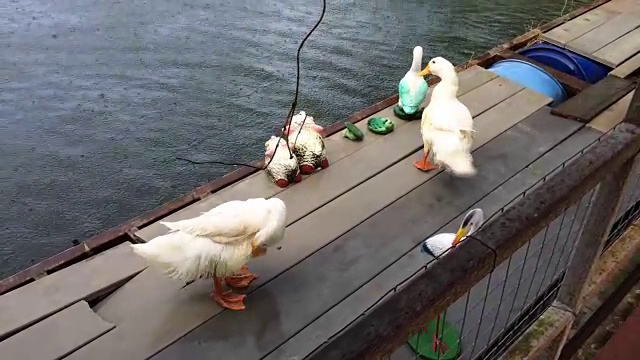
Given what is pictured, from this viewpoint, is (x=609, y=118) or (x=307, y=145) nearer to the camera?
(x=307, y=145)

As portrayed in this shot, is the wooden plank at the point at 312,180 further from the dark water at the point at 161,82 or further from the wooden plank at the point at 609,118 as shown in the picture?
the dark water at the point at 161,82

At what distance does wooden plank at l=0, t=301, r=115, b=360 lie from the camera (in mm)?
2275

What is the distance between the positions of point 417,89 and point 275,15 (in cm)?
305

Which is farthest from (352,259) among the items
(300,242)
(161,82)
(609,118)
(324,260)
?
(161,82)

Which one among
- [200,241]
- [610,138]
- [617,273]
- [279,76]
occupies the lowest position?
[279,76]

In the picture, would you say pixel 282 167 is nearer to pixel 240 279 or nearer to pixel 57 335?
pixel 240 279

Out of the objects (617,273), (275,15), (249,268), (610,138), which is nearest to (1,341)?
(249,268)

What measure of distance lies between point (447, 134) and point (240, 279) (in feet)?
3.91

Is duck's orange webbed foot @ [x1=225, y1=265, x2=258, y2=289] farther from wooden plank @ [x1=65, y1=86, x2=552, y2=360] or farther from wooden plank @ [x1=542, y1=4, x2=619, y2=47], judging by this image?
wooden plank @ [x1=542, y1=4, x2=619, y2=47]

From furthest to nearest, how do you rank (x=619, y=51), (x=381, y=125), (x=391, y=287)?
(x=619, y=51)
(x=381, y=125)
(x=391, y=287)

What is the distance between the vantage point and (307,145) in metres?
3.12

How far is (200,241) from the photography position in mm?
2334

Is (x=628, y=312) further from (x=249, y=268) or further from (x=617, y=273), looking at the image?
(x=249, y=268)

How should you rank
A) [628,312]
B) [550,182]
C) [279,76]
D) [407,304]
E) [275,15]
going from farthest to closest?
[275,15], [279,76], [628,312], [550,182], [407,304]
